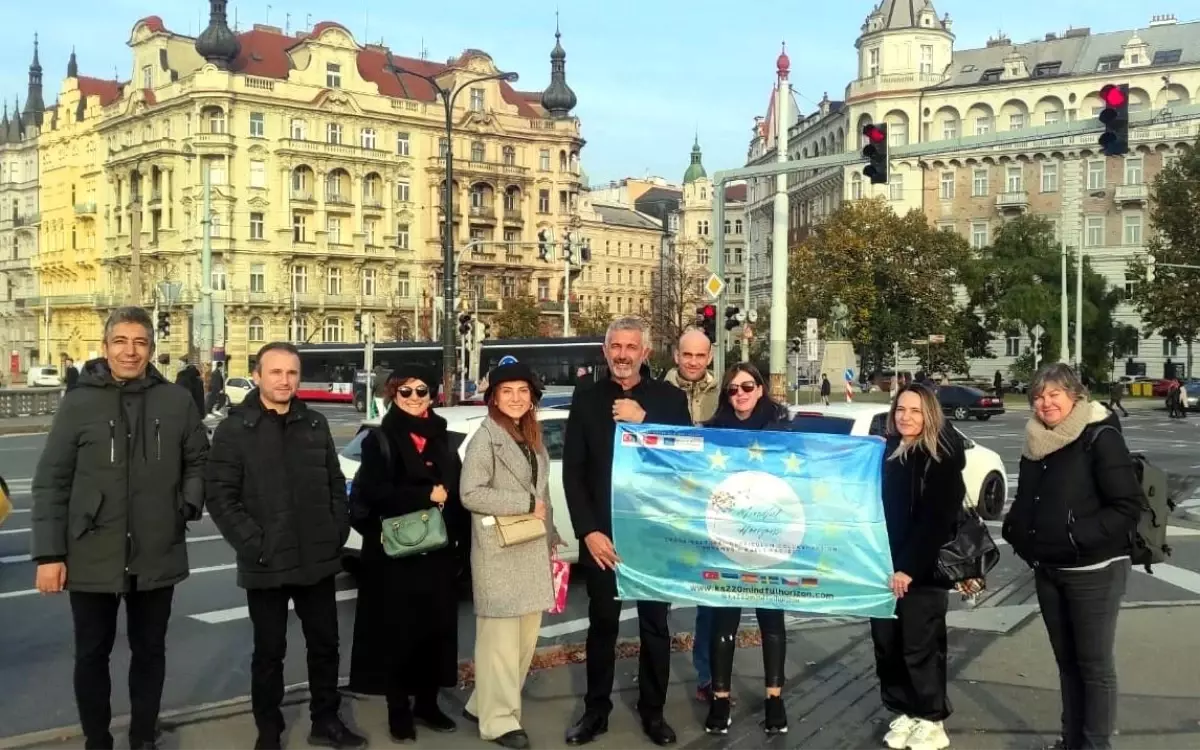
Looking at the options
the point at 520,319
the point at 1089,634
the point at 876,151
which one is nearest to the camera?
the point at 1089,634

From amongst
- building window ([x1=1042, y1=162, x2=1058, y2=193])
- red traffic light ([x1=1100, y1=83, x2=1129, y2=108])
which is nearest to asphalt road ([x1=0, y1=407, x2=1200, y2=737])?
red traffic light ([x1=1100, y1=83, x2=1129, y2=108])

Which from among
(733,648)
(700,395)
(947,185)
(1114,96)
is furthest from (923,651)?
(947,185)

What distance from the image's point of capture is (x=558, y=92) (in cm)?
9881

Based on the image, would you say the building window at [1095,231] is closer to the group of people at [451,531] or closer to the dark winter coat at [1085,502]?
the group of people at [451,531]

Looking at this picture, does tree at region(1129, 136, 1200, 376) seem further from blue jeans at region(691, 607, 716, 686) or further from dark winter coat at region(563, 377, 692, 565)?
dark winter coat at region(563, 377, 692, 565)

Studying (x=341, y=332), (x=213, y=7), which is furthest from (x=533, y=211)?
(x=213, y=7)

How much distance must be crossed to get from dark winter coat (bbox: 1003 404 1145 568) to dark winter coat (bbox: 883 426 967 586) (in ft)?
1.15

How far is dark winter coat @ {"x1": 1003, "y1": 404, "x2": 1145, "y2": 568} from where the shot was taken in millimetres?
5234

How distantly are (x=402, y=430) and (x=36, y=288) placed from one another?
368ft

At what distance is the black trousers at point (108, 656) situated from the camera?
5340mm

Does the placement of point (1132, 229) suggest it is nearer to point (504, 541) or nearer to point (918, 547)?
point (918, 547)

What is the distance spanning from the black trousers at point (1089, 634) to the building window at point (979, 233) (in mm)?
88006

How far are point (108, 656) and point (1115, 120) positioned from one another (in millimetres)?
15277

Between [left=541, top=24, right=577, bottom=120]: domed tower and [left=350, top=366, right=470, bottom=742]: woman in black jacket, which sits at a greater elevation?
[left=541, top=24, right=577, bottom=120]: domed tower
